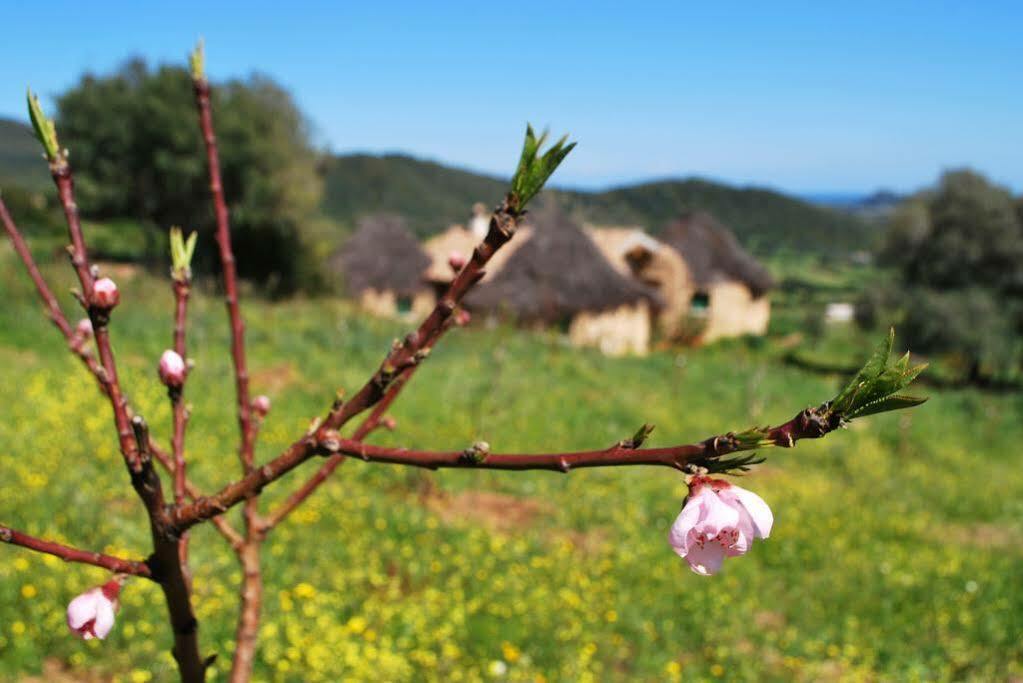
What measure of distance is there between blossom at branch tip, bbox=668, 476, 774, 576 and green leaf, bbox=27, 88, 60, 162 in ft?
3.37

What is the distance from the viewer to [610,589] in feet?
19.9

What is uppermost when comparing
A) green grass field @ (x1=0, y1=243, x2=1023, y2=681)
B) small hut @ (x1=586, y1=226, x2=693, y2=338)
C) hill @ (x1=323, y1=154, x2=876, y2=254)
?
hill @ (x1=323, y1=154, x2=876, y2=254)

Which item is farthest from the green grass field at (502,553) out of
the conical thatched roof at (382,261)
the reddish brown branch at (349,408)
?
the conical thatched roof at (382,261)

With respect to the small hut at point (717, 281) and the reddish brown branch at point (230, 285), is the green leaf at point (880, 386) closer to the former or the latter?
the reddish brown branch at point (230, 285)

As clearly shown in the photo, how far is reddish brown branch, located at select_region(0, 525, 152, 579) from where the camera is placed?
1.09 metres

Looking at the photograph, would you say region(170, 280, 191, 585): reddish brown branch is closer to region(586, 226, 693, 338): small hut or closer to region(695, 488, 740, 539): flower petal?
region(695, 488, 740, 539): flower petal

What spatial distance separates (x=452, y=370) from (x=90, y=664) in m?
9.42

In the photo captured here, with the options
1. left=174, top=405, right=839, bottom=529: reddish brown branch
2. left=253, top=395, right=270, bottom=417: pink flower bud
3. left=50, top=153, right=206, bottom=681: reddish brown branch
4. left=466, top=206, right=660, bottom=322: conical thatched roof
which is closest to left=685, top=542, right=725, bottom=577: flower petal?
left=174, top=405, right=839, bottom=529: reddish brown branch

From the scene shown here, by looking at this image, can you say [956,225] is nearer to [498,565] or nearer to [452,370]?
[452,370]

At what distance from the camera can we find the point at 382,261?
99.3 feet

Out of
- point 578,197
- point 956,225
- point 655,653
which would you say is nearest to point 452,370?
point 655,653

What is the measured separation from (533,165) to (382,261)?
30015 millimetres

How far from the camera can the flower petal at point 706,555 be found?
94 centimetres

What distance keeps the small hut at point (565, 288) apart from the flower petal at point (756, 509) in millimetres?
21963
